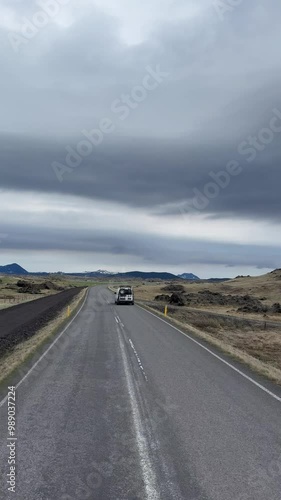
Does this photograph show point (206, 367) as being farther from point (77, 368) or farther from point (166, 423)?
point (166, 423)

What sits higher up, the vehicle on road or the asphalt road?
the vehicle on road

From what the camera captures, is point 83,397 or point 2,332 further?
point 2,332

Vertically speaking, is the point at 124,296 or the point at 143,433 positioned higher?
the point at 124,296

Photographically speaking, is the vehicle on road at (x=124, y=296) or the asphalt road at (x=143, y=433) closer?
the asphalt road at (x=143, y=433)

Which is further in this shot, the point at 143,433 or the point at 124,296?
the point at 124,296

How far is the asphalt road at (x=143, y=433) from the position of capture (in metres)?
5.83

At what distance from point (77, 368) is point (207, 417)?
6.22m

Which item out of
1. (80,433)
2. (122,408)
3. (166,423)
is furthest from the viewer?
(122,408)

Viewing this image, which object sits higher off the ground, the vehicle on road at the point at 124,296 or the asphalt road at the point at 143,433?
the vehicle on road at the point at 124,296

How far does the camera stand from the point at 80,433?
7.89 metres

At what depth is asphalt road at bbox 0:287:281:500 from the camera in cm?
583

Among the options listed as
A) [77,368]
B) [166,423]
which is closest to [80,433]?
[166,423]

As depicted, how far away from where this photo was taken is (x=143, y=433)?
7.84 meters

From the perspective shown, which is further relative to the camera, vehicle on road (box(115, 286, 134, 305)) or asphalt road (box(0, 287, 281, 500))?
vehicle on road (box(115, 286, 134, 305))
